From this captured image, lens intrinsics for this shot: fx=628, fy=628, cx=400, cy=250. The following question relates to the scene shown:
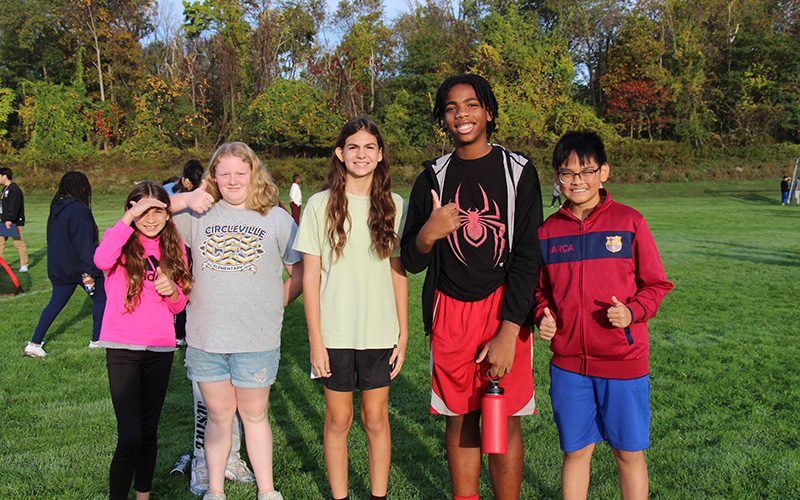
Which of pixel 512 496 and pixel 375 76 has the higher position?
pixel 375 76

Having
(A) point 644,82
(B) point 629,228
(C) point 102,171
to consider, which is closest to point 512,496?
(B) point 629,228

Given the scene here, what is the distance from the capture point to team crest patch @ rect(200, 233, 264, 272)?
3.04 metres

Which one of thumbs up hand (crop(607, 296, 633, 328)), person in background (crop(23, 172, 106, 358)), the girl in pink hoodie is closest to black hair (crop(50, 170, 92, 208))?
person in background (crop(23, 172, 106, 358))

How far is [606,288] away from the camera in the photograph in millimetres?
2699

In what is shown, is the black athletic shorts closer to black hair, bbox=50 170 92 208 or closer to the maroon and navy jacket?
the maroon and navy jacket

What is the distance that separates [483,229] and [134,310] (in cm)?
171

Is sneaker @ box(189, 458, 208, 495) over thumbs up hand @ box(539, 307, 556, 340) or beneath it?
beneath

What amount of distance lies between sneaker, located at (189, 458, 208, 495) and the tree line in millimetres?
37391

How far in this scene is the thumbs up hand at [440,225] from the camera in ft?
8.26

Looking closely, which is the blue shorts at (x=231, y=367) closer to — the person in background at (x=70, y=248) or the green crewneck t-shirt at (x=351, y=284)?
the green crewneck t-shirt at (x=351, y=284)

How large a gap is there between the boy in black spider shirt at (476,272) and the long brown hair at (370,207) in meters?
0.11

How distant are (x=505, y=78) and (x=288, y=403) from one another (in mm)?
42000

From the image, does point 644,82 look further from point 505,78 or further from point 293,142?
point 293,142

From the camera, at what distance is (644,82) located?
1729 inches
